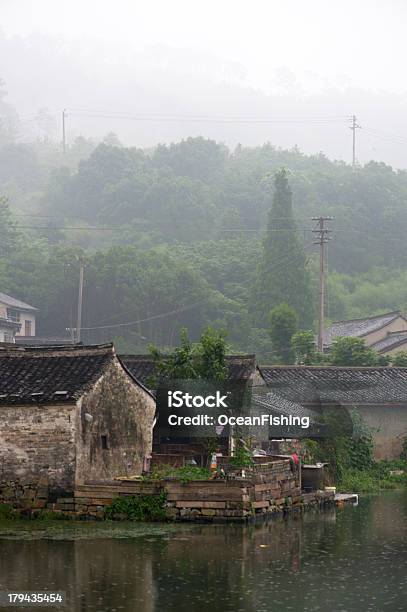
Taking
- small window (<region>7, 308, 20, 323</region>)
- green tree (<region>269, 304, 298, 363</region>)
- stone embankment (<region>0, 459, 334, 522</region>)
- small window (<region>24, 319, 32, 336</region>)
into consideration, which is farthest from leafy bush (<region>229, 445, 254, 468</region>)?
small window (<region>24, 319, 32, 336</region>)

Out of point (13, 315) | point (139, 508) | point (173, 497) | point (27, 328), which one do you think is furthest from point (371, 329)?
point (139, 508)

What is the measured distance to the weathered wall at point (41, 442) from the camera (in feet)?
115

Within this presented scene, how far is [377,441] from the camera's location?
57094 mm

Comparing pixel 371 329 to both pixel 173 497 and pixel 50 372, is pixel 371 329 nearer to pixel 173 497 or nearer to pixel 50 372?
pixel 50 372

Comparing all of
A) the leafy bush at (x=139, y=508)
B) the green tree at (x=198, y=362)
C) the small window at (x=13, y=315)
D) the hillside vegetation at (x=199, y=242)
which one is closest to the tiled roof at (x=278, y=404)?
the green tree at (x=198, y=362)

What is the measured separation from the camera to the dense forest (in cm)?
10175

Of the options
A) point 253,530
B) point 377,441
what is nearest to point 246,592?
point 253,530

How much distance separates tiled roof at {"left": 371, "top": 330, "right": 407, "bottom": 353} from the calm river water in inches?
1746

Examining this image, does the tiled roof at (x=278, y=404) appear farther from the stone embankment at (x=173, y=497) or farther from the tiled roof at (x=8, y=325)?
the tiled roof at (x=8, y=325)

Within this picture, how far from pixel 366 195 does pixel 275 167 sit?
26949 millimetres

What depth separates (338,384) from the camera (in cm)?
5912

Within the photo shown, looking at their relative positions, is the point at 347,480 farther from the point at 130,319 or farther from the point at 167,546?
the point at 130,319

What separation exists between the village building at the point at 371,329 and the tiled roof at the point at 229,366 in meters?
33.8

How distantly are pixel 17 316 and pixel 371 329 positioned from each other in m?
30.5
